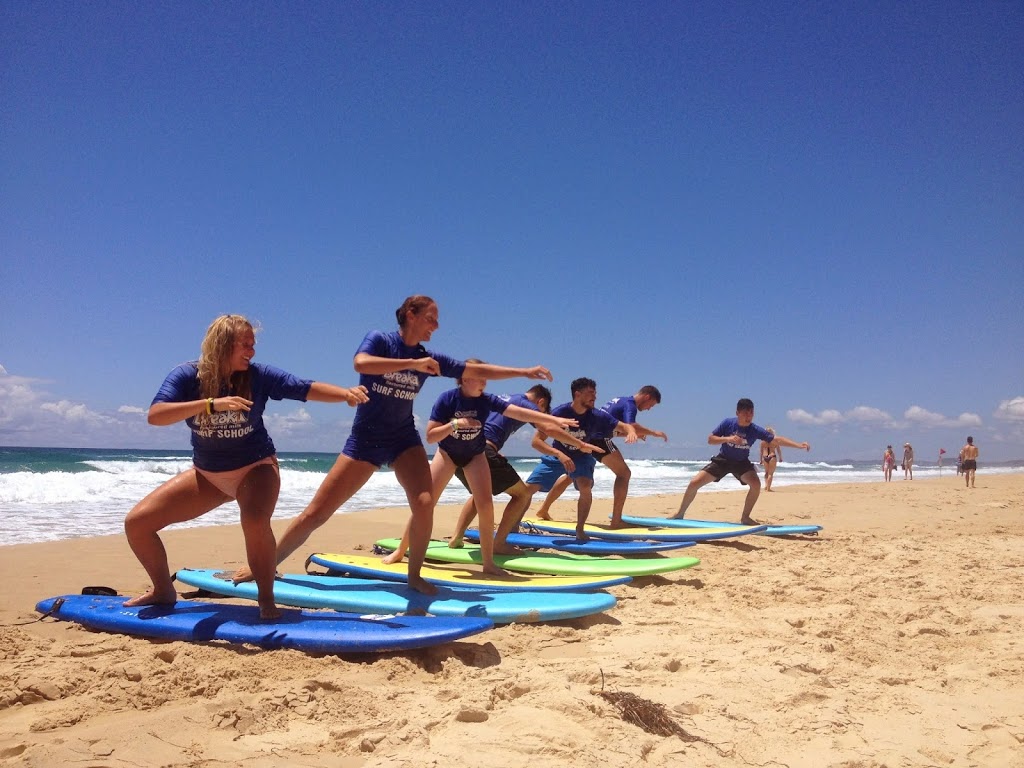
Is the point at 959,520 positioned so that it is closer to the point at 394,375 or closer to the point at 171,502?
the point at 394,375

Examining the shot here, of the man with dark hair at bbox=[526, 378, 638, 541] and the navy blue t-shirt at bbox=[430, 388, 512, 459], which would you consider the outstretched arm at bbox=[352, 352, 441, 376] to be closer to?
the navy blue t-shirt at bbox=[430, 388, 512, 459]

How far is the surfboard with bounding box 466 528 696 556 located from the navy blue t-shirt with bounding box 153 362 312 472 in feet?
13.5

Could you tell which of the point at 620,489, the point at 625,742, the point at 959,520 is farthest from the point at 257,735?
the point at 959,520

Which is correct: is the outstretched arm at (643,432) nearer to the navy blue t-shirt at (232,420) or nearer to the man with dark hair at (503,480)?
the man with dark hair at (503,480)


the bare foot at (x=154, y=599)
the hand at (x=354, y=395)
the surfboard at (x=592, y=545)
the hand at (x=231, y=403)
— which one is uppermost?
the hand at (x=354, y=395)

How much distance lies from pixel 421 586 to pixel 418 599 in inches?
7.9

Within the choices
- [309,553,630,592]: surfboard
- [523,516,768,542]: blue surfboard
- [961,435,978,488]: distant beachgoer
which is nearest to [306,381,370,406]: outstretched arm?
[309,553,630,592]: surfboard

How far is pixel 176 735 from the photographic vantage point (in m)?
2.64

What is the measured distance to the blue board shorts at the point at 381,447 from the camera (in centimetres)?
473

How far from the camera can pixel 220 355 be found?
3.80 m

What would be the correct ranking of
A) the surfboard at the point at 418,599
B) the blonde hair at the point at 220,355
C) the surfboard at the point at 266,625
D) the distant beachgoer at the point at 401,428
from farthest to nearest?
the distant beachgoer at the point at 401,428
the surfboard at the point at 418,599
the blonde hair at the point at 220,355
the surfboard at the point at 266,625

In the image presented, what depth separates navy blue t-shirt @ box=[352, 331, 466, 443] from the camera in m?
4.69

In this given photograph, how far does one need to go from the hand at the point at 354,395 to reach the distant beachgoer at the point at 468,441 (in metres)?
1.89

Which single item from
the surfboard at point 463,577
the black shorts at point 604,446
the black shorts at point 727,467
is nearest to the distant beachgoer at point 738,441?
the black shorts at point 727,467
